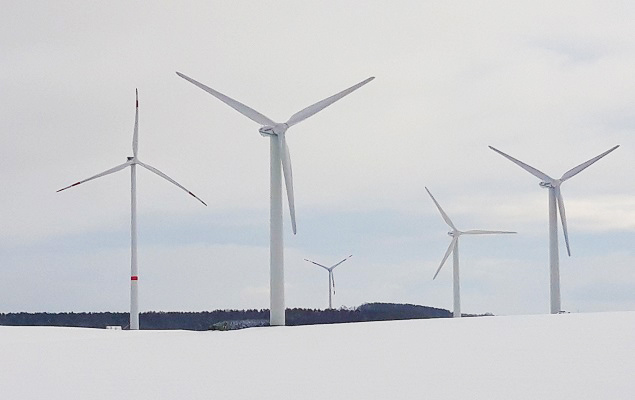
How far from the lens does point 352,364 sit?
69.7 ft

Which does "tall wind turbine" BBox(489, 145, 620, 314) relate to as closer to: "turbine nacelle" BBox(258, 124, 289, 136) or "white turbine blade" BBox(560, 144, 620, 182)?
"white turbine blade" BBox(560, 144, 620, 182)

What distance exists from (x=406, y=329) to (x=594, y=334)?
682 centimetres

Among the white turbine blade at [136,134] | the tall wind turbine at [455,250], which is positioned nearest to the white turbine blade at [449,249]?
the tall wind turbine at [455,250]

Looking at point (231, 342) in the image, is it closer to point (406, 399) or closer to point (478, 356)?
point (478, 356)

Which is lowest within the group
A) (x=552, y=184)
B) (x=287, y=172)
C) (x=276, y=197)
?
(x=276, y=197)

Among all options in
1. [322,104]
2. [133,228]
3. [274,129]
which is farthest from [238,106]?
[133,228]

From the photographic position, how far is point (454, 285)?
270 ft

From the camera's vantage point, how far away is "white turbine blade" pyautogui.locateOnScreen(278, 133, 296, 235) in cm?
4203

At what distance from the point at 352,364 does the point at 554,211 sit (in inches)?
1770

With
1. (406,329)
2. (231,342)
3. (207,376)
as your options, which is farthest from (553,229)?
(207,376)

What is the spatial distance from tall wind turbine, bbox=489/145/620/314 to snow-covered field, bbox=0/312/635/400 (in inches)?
1165

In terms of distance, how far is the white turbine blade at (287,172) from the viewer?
42031 mm

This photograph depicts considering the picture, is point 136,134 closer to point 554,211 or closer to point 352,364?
point 554,211

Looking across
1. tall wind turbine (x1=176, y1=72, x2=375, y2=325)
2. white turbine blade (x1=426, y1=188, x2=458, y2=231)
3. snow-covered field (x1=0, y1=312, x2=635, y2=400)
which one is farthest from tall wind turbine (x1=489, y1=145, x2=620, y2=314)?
snow-covered field (x1=0, y1=312, x2=635, y2=400)
